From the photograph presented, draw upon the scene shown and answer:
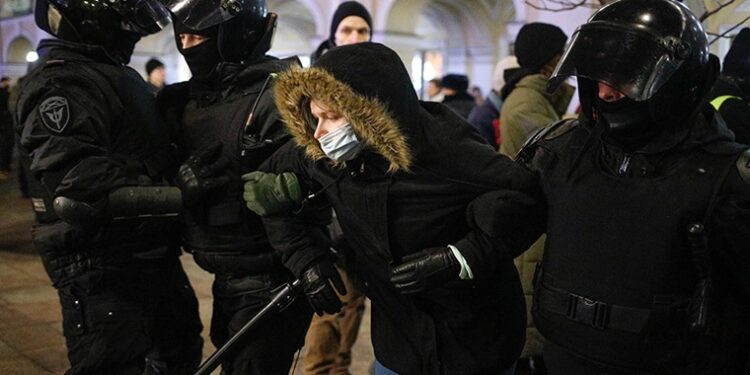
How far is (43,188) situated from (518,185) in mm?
1771

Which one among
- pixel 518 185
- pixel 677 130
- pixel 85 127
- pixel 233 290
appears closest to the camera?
pixel 677 130

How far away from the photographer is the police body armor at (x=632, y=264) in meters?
2.00

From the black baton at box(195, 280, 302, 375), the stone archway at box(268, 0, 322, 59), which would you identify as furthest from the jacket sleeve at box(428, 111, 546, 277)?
the stone archway at box(268, 0, 322, 59)

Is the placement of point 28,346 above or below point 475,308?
below

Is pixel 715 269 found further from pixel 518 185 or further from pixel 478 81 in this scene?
pixel 478 81

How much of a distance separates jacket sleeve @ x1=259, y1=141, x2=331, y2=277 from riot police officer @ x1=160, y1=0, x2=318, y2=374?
186 millimetres

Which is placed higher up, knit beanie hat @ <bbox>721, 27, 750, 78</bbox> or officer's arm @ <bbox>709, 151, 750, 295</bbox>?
officer's arm @ <bbox>709, 151, 750, 295</bbox>

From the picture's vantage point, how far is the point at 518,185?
2.25m

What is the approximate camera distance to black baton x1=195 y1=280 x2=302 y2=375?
279 centimetres

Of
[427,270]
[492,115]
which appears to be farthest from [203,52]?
[492,115]

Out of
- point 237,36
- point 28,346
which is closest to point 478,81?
point 28,346

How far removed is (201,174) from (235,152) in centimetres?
16

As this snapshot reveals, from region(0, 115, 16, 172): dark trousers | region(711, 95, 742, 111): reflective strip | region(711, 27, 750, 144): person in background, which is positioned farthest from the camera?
region(0, 115, 16, 172): dark trousers

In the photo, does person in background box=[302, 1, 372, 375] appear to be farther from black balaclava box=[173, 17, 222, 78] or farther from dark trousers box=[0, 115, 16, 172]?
dark trousers box=[0, 115, 16, 172]
